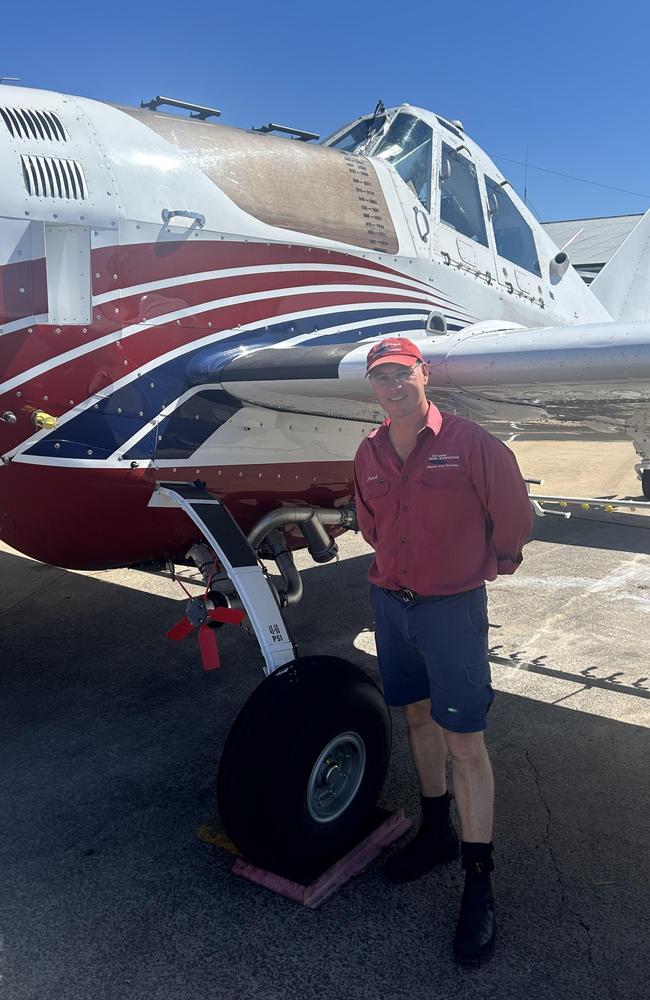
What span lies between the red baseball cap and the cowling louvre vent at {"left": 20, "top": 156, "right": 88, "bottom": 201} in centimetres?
140

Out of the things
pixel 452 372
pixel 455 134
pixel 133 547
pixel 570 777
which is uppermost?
pixel 455 134

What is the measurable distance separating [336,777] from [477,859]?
732 millimetres

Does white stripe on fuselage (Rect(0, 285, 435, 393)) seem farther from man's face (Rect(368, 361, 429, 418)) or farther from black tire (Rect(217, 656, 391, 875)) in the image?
black tire (Rect(217, 656, 391, 875))

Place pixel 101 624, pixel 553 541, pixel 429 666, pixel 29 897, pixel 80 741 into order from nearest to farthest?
pixel 429 666 → pixel 29 897 → pixel 80 741 → pixel 101 624 → pixel 553 541

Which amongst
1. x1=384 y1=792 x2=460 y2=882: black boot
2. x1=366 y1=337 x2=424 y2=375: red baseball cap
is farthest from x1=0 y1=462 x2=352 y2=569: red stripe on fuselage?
x1=384 y1=792 x2=460 y2=882: black boot

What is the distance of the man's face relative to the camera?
255 cm

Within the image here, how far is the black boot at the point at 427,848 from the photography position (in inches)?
112

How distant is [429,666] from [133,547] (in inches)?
65.7

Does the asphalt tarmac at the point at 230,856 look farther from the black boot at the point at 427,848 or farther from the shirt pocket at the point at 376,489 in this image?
the shirt pocket at the point at 376,489

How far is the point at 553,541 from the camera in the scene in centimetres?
842

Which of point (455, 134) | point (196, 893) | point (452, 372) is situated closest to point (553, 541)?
point (455, 134)

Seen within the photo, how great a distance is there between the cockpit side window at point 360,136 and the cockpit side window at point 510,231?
80 cm

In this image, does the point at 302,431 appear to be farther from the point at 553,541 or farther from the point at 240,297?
the point at 553,541

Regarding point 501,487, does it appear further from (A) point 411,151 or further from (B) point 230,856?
(A) point 411,151
